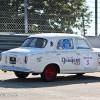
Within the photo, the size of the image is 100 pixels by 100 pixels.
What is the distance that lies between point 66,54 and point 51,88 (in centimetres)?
221

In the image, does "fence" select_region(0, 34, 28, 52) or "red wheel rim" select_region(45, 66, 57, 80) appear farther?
"fence" select_region(0, 34, 28, 52)

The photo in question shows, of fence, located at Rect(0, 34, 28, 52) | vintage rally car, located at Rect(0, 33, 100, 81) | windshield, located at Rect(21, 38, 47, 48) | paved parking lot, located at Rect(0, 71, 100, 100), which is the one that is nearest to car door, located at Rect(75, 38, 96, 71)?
vintage rally car, located at Rect(0, 33, 100, 81)

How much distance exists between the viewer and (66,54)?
1545 centimetres

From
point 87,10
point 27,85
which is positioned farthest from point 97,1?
point 27,85

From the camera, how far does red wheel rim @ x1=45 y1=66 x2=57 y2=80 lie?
15.0m

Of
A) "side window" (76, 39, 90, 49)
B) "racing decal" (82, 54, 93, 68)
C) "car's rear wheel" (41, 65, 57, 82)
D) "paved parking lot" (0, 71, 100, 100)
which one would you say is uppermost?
"side window" (76, 39, 90, 49)

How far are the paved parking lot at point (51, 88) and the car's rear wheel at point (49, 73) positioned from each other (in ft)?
0.60

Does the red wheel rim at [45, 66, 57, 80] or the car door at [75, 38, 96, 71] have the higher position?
the car door at [75, 38, 96, 71]

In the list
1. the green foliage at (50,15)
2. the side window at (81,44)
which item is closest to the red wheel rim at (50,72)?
the side window at (81,44)

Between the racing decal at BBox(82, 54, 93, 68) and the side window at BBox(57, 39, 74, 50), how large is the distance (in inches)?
21.8

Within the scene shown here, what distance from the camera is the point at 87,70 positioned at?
629 inches

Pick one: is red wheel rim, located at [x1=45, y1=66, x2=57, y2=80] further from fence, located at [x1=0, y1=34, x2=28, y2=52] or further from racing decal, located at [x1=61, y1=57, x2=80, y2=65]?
fence, located at [x1=0, y1=34, x2=28, y2=52]

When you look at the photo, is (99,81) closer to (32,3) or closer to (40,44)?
(40,44)

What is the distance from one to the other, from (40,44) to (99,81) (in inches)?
86.4
